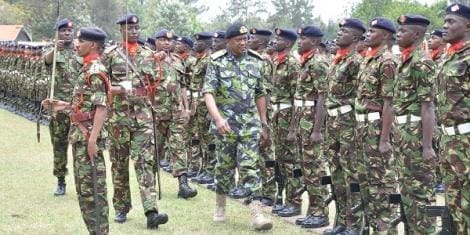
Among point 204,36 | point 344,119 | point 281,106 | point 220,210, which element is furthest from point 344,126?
point 204,36

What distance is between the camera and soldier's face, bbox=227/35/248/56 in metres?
7.16

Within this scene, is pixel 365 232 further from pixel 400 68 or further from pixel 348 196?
pixel 400 68

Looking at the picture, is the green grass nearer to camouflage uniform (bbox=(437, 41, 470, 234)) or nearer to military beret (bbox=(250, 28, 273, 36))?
military beret (bbox=(250, 28, 273, 36))

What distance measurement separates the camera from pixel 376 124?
6.20 m

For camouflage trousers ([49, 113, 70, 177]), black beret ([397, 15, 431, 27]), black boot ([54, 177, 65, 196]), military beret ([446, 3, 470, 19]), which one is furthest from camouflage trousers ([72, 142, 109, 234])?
military beret ([446, 3, 470, 19])

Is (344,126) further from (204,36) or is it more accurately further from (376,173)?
(204,36)

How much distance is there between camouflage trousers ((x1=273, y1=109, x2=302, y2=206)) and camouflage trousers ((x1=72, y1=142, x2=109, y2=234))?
8.41 ft

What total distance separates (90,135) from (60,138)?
3.04 meters

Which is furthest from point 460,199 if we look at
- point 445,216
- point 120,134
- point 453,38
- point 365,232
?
point 120,134

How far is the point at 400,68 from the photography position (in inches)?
231

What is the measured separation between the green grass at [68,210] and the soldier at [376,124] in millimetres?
1254

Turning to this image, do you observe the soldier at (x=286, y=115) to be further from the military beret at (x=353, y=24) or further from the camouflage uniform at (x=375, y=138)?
the camouflage uniform at (x=375, y=138)

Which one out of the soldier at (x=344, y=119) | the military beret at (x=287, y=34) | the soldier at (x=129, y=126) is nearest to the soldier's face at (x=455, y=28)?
the soldier at (x=344, y=119)

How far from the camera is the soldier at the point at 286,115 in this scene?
803cm
